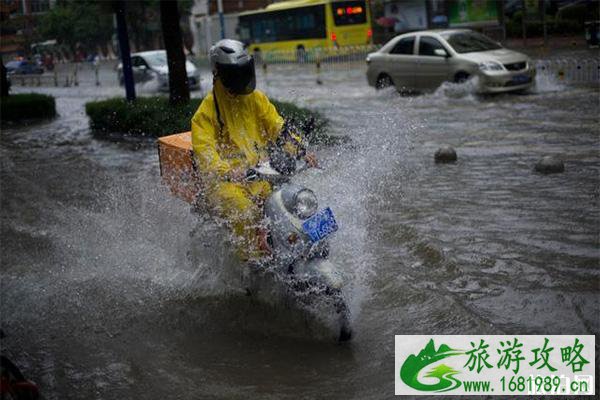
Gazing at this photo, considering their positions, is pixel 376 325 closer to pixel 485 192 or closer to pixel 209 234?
pixel 209 234

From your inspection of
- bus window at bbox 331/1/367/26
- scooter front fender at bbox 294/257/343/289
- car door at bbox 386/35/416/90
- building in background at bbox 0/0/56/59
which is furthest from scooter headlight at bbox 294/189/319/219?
bus window at bbox 331/1/367/26

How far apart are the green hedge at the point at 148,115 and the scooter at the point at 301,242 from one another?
255 inches

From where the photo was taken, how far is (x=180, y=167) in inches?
232

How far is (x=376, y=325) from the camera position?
5.19 meters

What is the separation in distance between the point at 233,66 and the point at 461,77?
1338 centimetres

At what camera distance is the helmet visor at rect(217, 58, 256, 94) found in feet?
16.4

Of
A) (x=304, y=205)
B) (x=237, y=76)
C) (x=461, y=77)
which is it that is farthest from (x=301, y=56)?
(x=304, y=205)

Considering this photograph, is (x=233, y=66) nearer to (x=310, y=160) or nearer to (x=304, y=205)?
(x=310, y=160)

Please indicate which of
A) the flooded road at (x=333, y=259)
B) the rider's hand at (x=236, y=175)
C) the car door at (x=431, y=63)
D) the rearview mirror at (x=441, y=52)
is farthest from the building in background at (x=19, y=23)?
the rider's hand at (x=236, y=175)

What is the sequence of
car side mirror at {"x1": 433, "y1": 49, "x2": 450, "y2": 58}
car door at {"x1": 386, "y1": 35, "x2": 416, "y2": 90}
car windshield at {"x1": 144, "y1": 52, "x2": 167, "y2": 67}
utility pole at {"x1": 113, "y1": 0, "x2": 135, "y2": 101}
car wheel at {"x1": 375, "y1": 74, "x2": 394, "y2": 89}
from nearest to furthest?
utility pole at {"x1": 113, "y1": 0, "x2": 135, "y2": 101} → car side mirror at {"x1": 433, "y1": 49, "x2": 450, "y2": 58} → car door at {"x1": 386, "y1": 35, "x2": 416, "y2": 90} → car wheel at {"x1": 375, "y1": 74, "x2": 394, "y2": 89} → car windshield at {"x1": 144, "y1": 52, "x2": 167, "y2": 67}

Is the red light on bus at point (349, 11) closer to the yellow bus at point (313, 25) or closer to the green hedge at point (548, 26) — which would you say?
the yellow bus at point (313, 25)

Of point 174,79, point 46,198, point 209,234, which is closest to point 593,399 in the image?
point 209,234

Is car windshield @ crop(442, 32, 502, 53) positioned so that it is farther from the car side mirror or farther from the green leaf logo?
the green leaf logo

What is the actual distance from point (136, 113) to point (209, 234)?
1001cm
